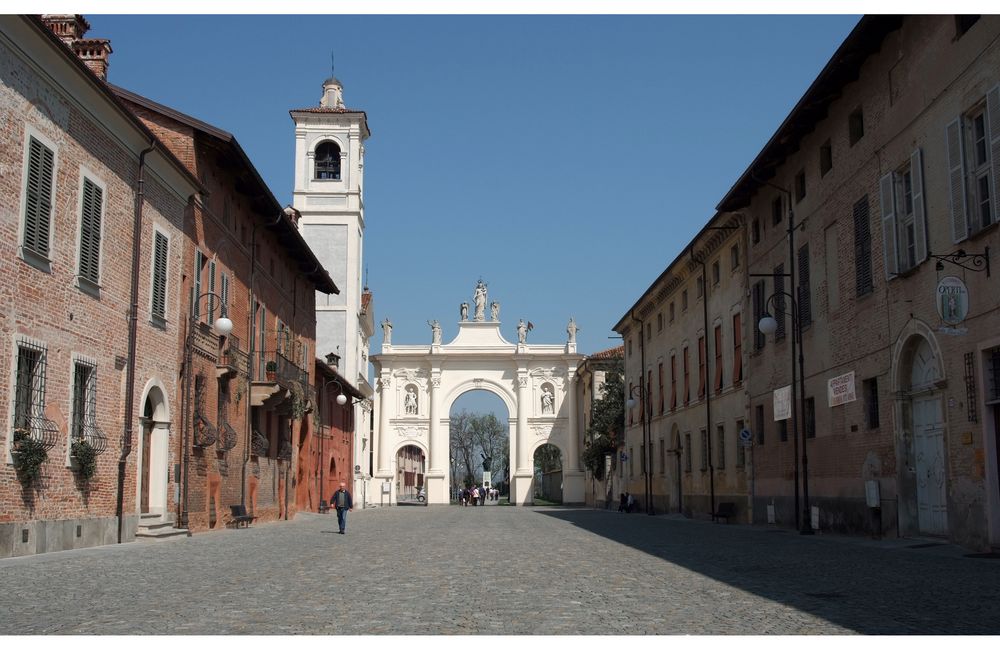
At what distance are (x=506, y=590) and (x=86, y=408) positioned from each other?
10.1 metres

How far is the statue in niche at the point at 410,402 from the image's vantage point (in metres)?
77.4

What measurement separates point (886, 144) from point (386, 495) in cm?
5839

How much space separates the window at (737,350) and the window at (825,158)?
8491mm

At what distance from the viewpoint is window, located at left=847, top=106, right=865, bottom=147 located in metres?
21.1

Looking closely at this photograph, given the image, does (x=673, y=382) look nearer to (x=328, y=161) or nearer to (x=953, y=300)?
(x=953, y=300)

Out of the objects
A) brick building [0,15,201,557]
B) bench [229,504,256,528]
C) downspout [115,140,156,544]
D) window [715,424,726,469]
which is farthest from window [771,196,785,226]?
bench [229,504,256,528]

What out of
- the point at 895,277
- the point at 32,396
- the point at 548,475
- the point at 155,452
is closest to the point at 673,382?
the point at 895,277

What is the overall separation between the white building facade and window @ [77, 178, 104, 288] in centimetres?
4086

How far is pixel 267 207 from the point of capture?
1187 inches

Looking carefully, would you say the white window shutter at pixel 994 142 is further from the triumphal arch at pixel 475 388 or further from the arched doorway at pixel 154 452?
the triumphal arch at pixel 475 388

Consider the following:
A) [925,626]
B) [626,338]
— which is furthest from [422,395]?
[925,626]

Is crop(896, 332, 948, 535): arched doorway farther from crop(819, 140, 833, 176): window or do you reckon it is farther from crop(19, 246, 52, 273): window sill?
crop(19, 246, 52, 273): window sill

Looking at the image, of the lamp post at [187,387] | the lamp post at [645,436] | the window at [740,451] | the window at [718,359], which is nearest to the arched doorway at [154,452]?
the lamp post at [187,387]

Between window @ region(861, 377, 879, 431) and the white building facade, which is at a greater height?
the white building facade
